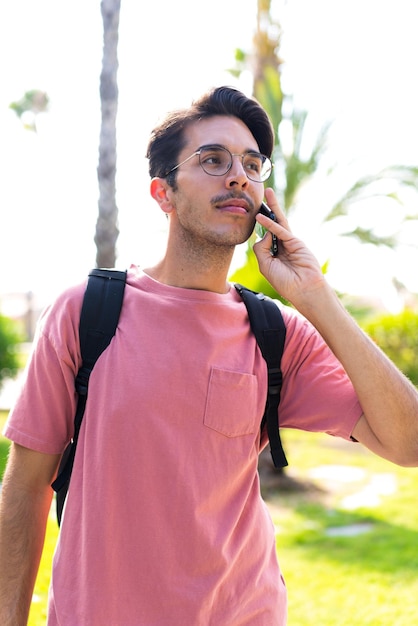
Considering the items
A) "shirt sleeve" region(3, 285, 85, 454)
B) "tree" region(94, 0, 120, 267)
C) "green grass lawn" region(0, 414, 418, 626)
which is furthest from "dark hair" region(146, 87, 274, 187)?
"tree" region(94, 0, 120, 267)

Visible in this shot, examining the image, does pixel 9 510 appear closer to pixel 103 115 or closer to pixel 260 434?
pixel 260 434

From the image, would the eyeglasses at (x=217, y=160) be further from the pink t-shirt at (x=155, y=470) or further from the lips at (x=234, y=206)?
the pink t-shirt at (x=155, y=470)

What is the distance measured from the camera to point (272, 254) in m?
2.39

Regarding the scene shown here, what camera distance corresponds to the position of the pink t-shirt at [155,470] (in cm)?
191

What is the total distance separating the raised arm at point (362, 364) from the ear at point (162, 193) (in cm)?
29

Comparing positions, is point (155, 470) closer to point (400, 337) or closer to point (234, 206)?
point (234, 206)

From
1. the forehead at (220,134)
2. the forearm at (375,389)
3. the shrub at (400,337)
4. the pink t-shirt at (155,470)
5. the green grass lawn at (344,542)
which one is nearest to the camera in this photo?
the pink t-shirt at (155,470)

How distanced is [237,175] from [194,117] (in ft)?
0.86

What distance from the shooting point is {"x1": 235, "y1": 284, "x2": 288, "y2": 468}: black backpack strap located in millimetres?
2186

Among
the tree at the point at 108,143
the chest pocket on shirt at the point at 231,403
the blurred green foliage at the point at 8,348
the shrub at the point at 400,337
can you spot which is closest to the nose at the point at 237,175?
the chest pocket on shirt at the point at 231,403

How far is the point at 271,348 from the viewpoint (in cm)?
221

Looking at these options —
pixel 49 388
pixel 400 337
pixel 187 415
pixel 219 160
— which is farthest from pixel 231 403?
pixel 400 337

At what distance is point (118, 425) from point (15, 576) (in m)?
0.49

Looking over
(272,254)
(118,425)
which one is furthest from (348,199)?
(118,425)
